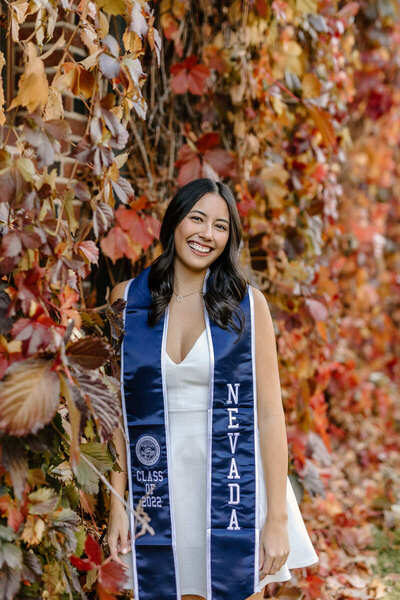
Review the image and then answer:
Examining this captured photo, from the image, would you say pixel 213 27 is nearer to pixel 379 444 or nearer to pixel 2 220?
pixel 2 220

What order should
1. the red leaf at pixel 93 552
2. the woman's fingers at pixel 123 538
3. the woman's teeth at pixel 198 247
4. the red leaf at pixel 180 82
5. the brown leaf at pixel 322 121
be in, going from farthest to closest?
1. the brown leaf at pixel 322 121
2. the red leaf at pixel 180 82
3. the woman's teeth at pixel 198 247
4. the woman's fingers at pixel 123 538
5. the red leaf at pixel 93 552

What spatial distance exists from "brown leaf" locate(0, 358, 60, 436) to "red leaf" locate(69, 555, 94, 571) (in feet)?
1.56

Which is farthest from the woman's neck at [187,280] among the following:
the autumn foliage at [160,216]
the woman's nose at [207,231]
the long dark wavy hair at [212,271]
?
the autumn foliage at [160,216]

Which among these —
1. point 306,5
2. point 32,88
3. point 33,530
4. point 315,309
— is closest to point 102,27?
point 32,88

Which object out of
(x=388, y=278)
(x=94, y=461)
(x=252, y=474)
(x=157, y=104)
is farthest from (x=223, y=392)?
(x=388, y=278)

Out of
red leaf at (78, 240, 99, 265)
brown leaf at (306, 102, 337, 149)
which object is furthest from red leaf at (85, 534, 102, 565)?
brown leaf at (306, 102, 337, 149)

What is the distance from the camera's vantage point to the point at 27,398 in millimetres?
1211

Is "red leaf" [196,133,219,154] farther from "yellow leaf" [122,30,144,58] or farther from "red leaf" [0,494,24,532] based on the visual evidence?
"red leaf" [0,494,24,532]

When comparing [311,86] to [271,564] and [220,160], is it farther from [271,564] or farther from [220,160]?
[271,564]

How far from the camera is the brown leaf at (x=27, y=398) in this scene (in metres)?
1.20

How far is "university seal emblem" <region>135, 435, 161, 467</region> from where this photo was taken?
1918mm

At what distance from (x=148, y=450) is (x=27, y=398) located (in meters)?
0.77

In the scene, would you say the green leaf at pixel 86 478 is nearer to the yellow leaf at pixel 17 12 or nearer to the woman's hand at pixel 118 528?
the woman's hand at pixel 118 528

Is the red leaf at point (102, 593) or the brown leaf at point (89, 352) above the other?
the brown leaf at point (89, 352)
